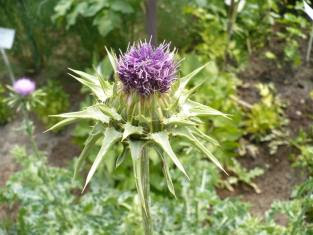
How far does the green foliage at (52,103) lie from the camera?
324cm

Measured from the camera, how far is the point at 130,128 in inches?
47.3

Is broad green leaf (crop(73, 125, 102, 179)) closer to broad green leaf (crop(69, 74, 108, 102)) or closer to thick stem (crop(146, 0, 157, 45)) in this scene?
broad green leaf (crop(69, 74, 108, 102))

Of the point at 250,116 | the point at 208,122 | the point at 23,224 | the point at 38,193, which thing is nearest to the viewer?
the point at 23,224

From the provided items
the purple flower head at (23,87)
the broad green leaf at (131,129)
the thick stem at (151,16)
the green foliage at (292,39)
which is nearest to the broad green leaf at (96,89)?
the broad green leaf at (131,129)

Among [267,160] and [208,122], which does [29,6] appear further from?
[267,160]

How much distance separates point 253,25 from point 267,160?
1187mm

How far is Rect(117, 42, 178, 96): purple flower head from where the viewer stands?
124cm

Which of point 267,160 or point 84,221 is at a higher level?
point 267,160

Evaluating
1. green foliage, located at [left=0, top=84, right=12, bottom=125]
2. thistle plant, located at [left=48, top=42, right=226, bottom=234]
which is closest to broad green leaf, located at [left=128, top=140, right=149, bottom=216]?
thistle plant, located at [left=48, top=42, right=226, bottom=234]

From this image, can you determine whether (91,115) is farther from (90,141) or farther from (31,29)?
(31,29)

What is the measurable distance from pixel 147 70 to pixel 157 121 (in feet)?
0.47

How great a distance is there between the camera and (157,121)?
49.4 inches

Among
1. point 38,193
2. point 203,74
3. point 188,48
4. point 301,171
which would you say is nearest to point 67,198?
point 38,193

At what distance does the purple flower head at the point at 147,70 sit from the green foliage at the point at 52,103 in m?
2.04
